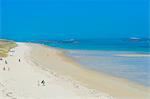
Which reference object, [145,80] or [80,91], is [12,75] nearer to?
[80,91]

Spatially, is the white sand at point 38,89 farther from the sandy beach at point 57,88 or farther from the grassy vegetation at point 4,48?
the grassy vegetation at point 4,48

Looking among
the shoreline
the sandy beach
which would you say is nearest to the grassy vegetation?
the shoreline

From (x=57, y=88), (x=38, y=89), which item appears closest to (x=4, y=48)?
(x=57, y=88)

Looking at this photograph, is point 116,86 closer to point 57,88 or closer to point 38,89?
point 57,88

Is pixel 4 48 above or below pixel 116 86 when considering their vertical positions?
above

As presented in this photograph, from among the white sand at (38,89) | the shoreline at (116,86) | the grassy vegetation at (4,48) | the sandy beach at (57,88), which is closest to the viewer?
the white sand at (38,89)

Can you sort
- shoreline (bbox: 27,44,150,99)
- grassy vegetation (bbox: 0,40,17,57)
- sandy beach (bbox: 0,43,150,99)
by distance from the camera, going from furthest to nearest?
grassy vegetation (bbox: 0,40,17,57) < shoreline (bbox: 27,44,150,99) < sandy beach (bbox: 0,43,150,99)

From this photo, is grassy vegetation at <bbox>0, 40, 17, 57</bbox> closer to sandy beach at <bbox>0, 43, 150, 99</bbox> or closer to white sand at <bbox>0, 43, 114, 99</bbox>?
sandy beach at <bbox>0, 43, 150, 99</bbox>

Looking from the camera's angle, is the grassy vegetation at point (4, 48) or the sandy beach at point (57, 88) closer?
the sandy beach at point (57, 88)

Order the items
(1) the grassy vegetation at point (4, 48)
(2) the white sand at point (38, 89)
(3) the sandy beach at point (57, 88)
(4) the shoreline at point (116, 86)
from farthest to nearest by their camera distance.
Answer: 1. (1) the grassy vegetation at point (4, 48)
2. (4) the shoreline at point (116, 86)
3. (3) the sandy beach at point (57, 88)
4. (2) the white sand at point (38, 89)

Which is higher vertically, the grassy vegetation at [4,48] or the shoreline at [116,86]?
the grassy vegetation at [4,48]

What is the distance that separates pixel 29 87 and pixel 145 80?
9042 mm

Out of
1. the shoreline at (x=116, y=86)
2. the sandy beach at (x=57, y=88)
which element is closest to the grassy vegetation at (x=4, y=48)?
the shoreline at (x=116, y=86)

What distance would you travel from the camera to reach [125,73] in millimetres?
28547
